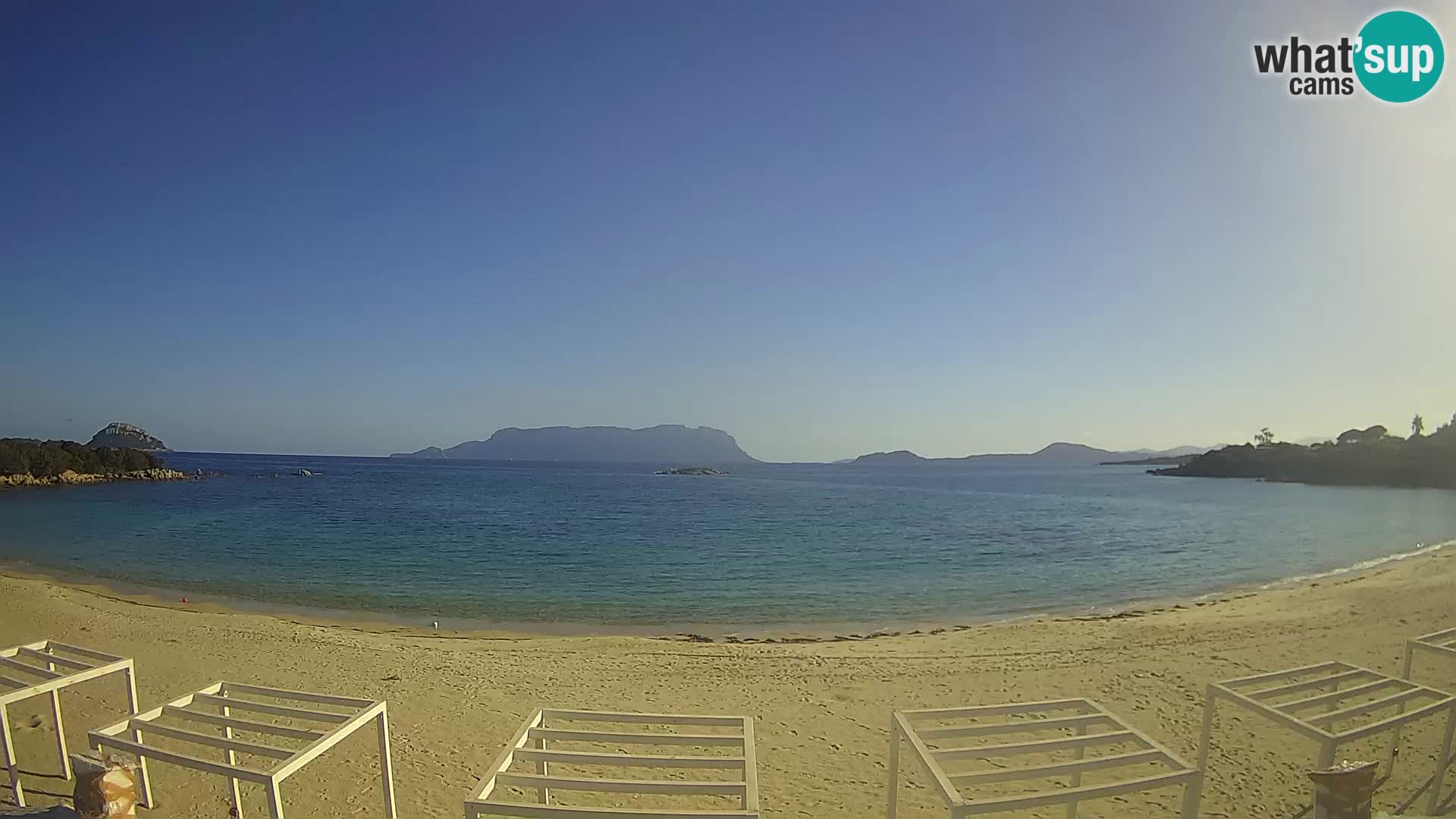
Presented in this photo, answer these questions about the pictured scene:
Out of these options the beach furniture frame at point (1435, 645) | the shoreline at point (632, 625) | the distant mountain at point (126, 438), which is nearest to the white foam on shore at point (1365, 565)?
the shoreline at point (632, 625)

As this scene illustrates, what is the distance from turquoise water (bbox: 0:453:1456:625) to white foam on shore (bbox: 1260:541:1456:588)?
663 millimetres

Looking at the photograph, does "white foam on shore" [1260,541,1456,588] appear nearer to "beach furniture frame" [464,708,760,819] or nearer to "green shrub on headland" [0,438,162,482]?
"beach furniture frame" [464,708,760,819]

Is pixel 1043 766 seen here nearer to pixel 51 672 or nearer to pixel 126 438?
pixel 51 672

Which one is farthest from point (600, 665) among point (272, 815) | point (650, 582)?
point (650, 582)

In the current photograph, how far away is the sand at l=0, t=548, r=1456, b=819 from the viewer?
5.31 meters

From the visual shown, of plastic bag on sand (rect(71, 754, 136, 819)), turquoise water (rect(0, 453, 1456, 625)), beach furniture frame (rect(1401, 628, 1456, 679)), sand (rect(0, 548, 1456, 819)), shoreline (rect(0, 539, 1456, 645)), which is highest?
plastic bag on sand (rect(71, 754, 136, 819))

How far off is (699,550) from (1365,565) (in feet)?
69.2

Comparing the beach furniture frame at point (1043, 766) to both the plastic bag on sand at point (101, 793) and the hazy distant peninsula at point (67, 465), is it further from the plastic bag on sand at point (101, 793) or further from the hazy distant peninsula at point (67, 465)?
the hazy distant peninsula at point (67, 465)

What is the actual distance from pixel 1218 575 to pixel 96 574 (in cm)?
3194

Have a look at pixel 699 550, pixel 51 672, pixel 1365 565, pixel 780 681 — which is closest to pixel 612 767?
pixel 51 672

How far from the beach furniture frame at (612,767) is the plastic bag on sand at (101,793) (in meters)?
1.26

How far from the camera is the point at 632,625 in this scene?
1334 centimetres

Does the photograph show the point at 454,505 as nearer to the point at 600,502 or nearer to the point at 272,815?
the point at 600,502

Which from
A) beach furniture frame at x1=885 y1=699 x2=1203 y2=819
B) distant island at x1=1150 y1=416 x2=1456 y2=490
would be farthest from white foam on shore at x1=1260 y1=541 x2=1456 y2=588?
distant island at x1=1150 y1=416 x2=1456 y2=490
